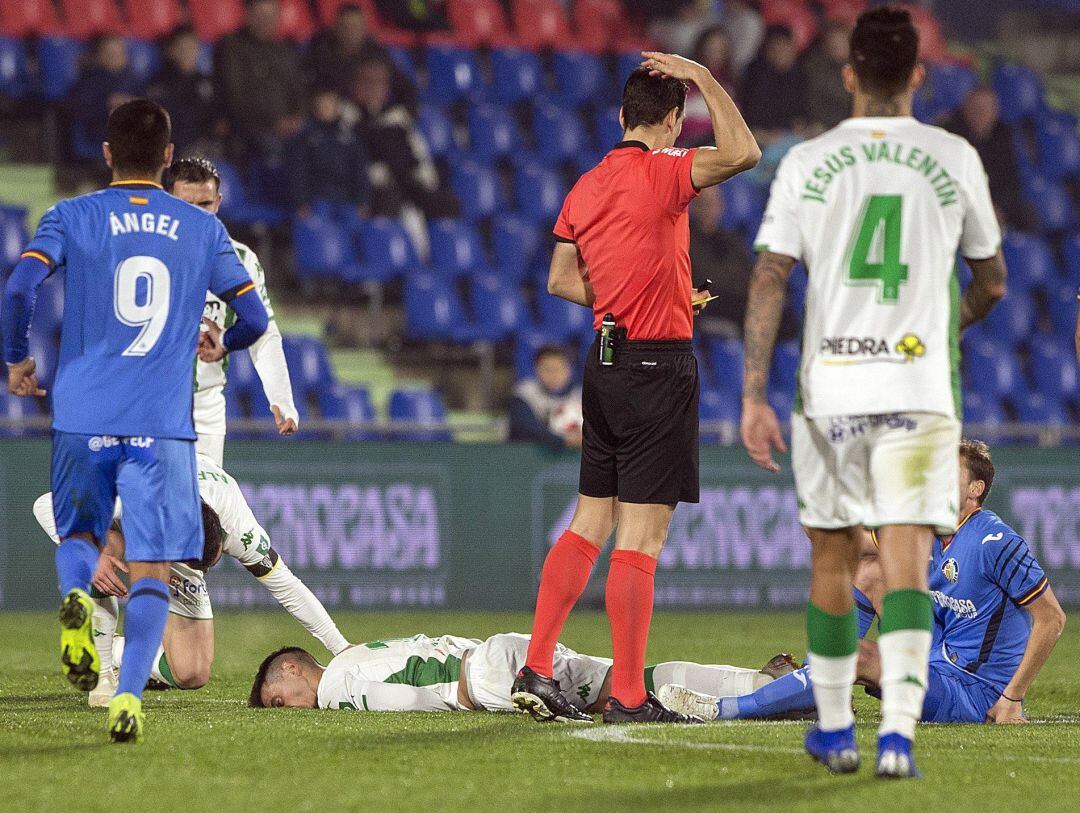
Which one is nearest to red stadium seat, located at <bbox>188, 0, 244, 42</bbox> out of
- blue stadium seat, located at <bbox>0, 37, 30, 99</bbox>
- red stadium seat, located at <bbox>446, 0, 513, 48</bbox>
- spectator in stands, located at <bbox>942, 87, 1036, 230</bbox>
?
blue stadium seat, located at <bbox>0, 37, 30, 99</bbox>

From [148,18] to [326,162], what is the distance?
298cm

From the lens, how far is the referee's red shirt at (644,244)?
6074mm

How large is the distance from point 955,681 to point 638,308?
6.04ft

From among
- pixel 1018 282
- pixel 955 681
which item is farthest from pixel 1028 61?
pixel 955 681

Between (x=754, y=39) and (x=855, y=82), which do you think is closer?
Result: (x=855, y=82)

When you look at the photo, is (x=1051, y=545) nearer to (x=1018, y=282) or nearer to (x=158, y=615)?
(x=1018, y=282)

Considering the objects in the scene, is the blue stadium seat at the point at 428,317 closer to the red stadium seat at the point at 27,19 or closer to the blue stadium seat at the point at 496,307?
the blue stadium seat at the point at 496,307

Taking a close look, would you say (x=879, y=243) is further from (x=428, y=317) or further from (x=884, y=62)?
(x=428, y=317)

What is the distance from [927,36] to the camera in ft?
66.1

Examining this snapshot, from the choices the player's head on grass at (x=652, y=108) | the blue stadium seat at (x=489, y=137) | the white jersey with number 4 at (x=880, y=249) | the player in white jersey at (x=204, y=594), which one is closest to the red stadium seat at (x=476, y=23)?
the blue stadium seat at (x=489, y=137)

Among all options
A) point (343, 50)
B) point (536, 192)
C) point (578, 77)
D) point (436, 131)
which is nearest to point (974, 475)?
point (343, 50)

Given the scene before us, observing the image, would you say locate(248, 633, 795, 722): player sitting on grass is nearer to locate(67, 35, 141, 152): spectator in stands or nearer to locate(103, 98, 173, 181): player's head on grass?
locate(103, 98, 173, 181): player's head on grass

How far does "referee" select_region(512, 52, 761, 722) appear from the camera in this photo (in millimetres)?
5941

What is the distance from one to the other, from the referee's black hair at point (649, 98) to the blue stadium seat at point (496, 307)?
9.37 m
